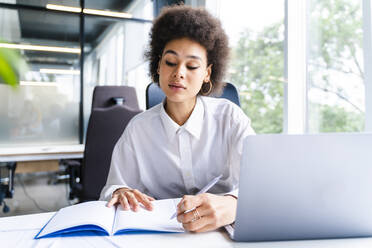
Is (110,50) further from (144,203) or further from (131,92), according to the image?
(144,203)

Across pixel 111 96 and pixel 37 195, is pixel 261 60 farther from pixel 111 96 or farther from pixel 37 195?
pixel 37 195

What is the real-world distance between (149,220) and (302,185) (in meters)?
0.33

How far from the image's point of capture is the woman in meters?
1.02

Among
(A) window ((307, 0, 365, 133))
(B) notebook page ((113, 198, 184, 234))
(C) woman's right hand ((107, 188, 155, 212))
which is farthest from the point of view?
(A) window ((307, 0, 365, 133))

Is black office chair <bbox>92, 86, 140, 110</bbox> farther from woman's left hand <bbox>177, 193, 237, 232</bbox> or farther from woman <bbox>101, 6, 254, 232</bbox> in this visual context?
woman's left hand <bbox>177, 193, 237, 232</bbox>

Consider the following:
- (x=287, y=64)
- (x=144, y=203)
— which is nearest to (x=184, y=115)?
(x=144, y=203)

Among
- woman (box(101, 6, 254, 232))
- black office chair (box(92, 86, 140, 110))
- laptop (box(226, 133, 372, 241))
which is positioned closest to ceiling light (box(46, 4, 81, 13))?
black office chair (box(92, 86, 140, 110))

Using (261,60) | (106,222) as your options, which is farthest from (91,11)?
(106,222)

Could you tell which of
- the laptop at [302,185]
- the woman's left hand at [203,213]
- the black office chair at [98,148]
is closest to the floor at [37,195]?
the black office chair at [98,148]

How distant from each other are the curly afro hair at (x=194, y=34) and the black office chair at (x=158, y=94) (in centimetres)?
11

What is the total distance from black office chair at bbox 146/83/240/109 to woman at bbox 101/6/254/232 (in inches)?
9.1

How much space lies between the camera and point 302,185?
20.2 inches

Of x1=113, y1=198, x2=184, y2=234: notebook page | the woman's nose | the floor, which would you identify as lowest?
A: the floor

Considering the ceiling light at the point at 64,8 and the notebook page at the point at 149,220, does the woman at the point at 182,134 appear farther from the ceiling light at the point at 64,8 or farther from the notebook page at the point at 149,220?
the ceiling light at the point at 64,8
